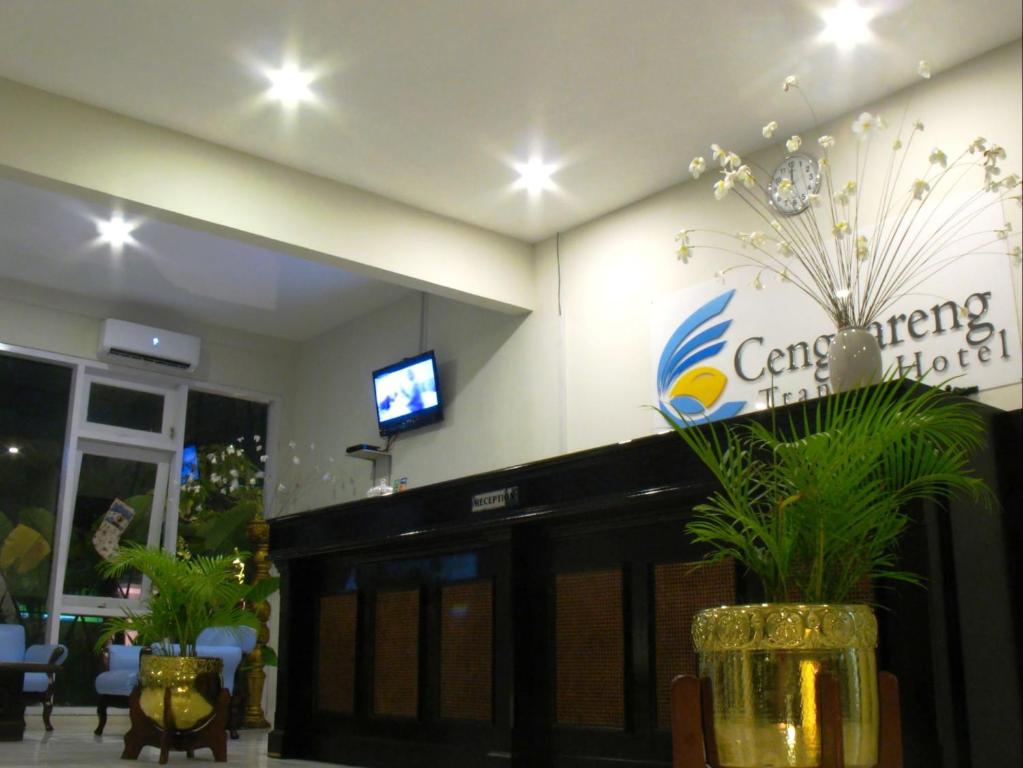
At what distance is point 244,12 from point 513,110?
137 centimetres

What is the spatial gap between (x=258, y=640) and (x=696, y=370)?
12.9 feet

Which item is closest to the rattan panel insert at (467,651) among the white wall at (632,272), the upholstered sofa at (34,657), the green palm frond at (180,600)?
the green palm frond at (180,600)

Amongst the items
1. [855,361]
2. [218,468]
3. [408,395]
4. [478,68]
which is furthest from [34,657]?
[855,361]

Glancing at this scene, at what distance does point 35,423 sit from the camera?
8.06 meters

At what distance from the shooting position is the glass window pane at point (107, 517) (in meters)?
8.06

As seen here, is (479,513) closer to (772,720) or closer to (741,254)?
(772,720)

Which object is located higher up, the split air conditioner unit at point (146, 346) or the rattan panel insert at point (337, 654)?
the split air conditioner unit at point (146, 346)

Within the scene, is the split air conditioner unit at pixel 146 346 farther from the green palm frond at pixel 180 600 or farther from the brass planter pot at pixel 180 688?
the brass planter pot at pixel 180 688

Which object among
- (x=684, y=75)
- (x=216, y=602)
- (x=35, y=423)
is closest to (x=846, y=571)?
(x=216, y=602)

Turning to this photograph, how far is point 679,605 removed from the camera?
291 centimetres

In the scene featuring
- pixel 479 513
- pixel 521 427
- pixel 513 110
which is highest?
pixel 513 110

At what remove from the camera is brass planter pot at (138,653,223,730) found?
13.3 feet

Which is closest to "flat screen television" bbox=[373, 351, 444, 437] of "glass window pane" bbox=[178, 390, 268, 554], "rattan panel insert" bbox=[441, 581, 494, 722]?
"glass window pane" bbox=[178, 390, 268, 554]

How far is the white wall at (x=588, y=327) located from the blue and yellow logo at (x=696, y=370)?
162mm
